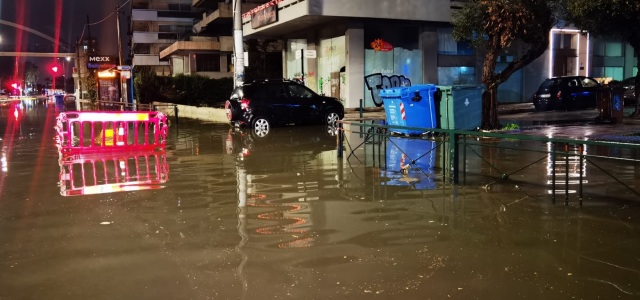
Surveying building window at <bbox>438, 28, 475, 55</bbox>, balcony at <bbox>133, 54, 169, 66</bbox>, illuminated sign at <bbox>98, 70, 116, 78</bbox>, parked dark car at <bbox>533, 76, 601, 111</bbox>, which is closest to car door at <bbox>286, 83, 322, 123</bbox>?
parked dark car at <bbox>533, 76, 601, 111</bbox>

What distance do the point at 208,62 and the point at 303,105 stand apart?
36.4 metres

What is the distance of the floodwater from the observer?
4.65 m

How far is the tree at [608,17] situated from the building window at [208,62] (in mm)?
39275

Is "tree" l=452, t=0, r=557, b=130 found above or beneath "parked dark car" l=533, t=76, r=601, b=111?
above

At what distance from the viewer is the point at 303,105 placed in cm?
1989

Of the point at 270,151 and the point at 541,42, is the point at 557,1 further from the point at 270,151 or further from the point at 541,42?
the point at 270,151

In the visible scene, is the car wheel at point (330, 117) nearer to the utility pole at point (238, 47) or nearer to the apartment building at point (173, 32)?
the utility pole at point (238, 47)

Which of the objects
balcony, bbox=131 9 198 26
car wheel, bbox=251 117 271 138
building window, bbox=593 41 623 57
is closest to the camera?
car wheel, bbox=251 117 271 138

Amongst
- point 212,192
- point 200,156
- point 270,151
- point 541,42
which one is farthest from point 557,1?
point 212,192

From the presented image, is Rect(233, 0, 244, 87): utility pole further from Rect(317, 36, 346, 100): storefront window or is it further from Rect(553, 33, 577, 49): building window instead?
Rect(553, 33, 577, 49): building window

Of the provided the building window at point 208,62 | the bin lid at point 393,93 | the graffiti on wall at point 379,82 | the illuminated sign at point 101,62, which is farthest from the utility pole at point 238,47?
the illuminated sign at point 101,62

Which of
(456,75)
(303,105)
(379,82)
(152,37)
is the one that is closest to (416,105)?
(303,105)

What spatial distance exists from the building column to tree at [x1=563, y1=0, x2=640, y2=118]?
11.9 m

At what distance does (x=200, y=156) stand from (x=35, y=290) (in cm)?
824
